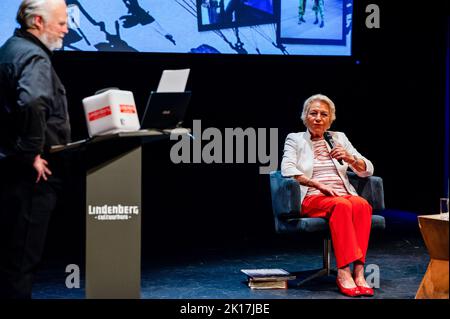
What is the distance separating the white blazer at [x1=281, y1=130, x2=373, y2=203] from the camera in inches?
170

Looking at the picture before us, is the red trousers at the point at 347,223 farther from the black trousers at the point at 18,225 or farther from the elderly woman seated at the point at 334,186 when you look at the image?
the black trousers at the point at 18,225

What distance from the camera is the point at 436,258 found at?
334 centimetres

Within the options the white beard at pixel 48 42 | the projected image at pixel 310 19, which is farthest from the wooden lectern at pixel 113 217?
the projected image at pixel 310 19

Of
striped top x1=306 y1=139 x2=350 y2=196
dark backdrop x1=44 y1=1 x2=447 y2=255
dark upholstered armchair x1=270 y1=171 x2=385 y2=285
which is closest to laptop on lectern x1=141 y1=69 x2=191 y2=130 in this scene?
dark upholstered armchair x1=270 y1=171 x2=385 y2=285

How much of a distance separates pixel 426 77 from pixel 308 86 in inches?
57.5

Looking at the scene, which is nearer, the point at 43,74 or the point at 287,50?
the point at 43,74

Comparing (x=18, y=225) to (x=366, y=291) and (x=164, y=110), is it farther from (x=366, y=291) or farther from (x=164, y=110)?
(x=366, y=291)

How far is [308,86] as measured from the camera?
618cm

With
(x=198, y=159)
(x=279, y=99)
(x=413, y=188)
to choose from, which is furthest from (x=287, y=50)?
(x=413, y=188)

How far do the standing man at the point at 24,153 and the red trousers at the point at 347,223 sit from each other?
69.6 inches

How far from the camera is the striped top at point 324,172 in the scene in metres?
4.36

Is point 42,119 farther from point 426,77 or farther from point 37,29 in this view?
point 426,77

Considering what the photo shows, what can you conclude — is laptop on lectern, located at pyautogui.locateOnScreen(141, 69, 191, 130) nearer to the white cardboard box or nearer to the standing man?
the white cardboard box

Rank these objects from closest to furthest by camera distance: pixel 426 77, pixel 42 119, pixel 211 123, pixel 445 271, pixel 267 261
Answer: pixel 42 119
pixel 445 271
pixel 267 261
pixel 211 123
pixel 426 77
